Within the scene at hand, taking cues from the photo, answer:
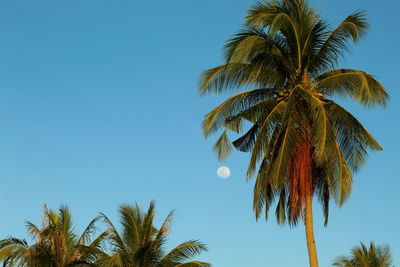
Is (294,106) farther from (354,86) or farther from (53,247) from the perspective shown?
(53,247)

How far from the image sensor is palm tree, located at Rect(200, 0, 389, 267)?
18656 millimetres

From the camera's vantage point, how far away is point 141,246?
83.8 feet

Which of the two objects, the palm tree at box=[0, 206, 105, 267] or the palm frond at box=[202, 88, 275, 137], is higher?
the palm frond at box=[202, 88, 275, 137]

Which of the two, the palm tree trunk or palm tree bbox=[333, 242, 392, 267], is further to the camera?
palm tree bbox=[333, 242, 392, 267]

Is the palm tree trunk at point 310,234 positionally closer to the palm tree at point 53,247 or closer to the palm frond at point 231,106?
the palm frond at point 231,106

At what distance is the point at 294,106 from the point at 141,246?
10.3 m

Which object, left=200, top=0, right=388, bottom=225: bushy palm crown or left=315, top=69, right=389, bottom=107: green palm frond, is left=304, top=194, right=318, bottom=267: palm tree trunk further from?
left=315, top=69, right=389, bottom=107: green palm frond

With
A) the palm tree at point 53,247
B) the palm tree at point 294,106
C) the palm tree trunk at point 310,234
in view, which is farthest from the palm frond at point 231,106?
the palm tree at point 53,247

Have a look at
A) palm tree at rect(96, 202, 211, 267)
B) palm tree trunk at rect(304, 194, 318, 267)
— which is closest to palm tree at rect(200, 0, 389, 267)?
palm tree trunk at rect(304, 194, 318, 267)

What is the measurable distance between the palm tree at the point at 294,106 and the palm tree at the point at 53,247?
9.00 m

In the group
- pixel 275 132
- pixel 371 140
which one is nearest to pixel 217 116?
pixel 275 132

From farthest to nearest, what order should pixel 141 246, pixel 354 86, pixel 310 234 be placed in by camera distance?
1. pixel 141 246
2. pixel 354 86
3. pixel 310 234

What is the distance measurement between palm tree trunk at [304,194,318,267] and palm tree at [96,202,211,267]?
6.49 m

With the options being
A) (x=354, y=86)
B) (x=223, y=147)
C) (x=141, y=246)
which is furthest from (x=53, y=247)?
(x=354, y=86)
